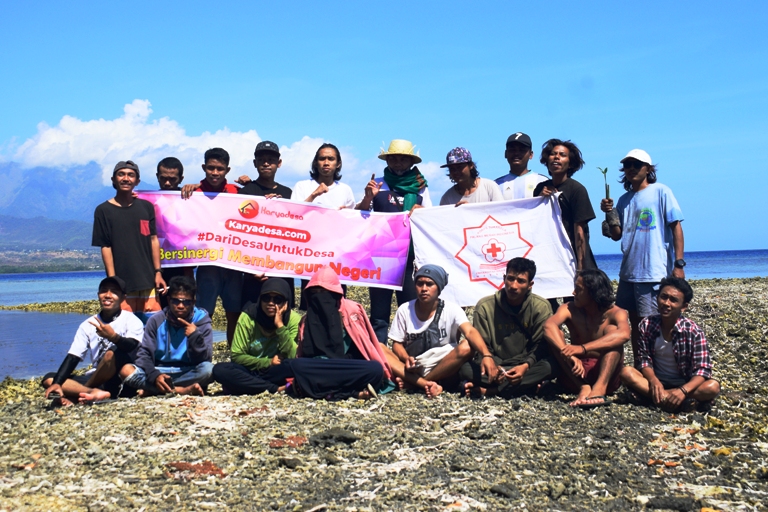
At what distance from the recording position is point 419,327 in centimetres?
724

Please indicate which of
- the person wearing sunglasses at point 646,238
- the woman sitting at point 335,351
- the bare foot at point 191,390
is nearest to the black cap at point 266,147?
the woman sitting at point 335,351

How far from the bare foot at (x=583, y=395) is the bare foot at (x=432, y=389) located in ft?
4.23

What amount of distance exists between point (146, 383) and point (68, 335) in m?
12.0

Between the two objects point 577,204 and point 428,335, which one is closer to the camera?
point 428,335

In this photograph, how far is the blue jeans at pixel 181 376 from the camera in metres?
6.88

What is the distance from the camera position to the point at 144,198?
849cm

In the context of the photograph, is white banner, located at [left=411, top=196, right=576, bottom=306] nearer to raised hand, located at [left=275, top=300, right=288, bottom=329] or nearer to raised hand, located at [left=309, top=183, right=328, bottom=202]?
raised hand, located at [left=309, top=183, right=328, bottom=202]

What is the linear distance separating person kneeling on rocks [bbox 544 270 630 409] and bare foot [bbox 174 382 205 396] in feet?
11.4

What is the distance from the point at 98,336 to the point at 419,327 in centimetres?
A: 321

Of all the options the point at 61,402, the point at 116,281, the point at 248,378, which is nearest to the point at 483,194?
the point at 248,378

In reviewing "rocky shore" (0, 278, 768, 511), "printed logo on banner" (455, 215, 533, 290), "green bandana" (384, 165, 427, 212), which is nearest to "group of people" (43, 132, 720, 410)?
"rocky shore" (0, 278, 768, 511)

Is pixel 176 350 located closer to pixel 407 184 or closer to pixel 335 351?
pixel 335 351

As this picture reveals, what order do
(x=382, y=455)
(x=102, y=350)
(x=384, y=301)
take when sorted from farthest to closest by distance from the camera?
(x=384, y=301) < (x=102, y=350) < (x=382, y=455)

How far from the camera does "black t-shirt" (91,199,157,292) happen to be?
739 cm
